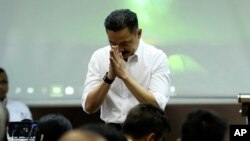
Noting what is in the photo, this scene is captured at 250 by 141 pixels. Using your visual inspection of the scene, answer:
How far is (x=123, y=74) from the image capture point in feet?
10.3

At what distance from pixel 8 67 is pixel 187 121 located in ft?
10.9

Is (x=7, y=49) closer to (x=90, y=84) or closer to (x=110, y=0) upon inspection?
(x=110, y=0)

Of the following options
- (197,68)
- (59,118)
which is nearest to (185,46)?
(197,68)

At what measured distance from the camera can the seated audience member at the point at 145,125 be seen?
2.32 metres

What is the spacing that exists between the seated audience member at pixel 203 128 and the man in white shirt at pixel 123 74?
108 centimetres

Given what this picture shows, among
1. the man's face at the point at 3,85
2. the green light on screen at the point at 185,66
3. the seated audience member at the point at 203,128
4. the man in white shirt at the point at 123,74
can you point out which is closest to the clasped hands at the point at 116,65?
the man in white shirt at the point at 123,74

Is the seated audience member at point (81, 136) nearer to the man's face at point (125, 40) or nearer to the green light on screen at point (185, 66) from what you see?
the man's face at point (125, 40)

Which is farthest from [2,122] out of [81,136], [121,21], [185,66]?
[185,66]

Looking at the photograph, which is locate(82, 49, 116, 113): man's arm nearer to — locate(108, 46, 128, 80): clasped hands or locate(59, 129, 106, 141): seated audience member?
locate(108, 46, 128, 80): clasped hands

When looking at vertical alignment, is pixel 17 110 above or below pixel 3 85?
below

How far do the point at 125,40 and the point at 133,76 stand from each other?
246mm

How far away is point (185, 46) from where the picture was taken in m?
4.86

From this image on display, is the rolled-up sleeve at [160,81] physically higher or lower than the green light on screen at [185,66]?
higher

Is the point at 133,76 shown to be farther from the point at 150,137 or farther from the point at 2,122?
the point at 2,122
